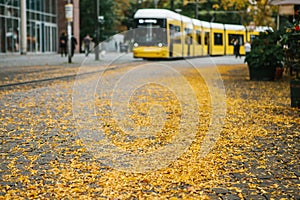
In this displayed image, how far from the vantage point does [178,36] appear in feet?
79.7

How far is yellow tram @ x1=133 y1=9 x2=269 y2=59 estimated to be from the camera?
60.6 ft

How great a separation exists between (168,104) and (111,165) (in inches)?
228

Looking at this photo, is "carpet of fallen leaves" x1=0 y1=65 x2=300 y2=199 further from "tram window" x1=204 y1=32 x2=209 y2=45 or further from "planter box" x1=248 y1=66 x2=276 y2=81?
"tram window" x1=204 y1=32 x2=209 y2=45

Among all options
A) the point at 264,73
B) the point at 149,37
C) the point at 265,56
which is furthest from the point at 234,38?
the point at 149,37

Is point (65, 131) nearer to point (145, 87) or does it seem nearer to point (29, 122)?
point (29, 122)

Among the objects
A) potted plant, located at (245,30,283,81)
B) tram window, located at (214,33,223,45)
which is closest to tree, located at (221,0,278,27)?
potted plant, located at (245,30,283,81)

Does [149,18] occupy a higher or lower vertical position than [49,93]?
higher

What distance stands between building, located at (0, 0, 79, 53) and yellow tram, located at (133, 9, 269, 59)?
11.6 metres

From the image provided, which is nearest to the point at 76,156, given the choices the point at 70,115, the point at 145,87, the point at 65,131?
the point at 65,131

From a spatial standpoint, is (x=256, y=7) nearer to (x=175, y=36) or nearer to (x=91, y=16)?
(x=175, y=36)

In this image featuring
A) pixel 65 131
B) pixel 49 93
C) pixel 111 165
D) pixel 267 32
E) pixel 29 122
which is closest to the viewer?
pixel 111 165

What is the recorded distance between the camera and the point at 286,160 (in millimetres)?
5781

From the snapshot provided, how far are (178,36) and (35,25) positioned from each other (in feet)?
85.6

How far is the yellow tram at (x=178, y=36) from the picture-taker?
1848cm
